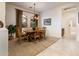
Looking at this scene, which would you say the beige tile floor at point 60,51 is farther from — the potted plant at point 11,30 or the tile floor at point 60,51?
the potted plant at point 11,30

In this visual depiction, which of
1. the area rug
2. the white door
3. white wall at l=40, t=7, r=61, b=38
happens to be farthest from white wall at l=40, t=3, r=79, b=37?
the area rug

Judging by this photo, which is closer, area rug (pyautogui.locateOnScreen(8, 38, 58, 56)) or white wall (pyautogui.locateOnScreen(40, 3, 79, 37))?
area rug (pyautogui.locateOnScreen(8, 38, 58, 56))

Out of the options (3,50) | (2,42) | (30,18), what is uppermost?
(30,18)

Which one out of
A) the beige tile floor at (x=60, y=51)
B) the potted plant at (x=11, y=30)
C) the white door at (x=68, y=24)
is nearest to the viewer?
the beige tile floor at (x=60, y=51)

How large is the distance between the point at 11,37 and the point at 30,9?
1.82 m

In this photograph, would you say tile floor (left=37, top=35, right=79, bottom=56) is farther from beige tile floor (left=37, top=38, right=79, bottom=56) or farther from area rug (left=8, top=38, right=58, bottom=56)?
area rug (left=8, top=38, right=58, bottom=56)

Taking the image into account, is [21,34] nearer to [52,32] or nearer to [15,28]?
[15,28]

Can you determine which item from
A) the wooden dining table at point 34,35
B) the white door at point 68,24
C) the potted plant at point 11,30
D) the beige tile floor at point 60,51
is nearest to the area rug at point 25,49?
the beige tile floor at point 60,51

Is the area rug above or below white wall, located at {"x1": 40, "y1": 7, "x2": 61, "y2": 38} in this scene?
below

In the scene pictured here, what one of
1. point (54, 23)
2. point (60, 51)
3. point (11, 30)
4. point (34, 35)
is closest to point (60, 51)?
point (60, 51)

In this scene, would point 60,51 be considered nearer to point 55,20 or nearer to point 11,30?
point 11,30

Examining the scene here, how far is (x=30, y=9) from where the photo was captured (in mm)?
5660

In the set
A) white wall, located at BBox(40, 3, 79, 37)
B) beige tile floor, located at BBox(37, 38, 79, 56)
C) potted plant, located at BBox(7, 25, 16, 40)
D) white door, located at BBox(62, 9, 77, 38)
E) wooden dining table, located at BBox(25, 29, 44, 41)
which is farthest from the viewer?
white door, located at BBox(62, 9, 77, 38)

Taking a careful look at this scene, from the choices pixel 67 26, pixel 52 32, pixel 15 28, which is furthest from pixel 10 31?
pixel 67 26
